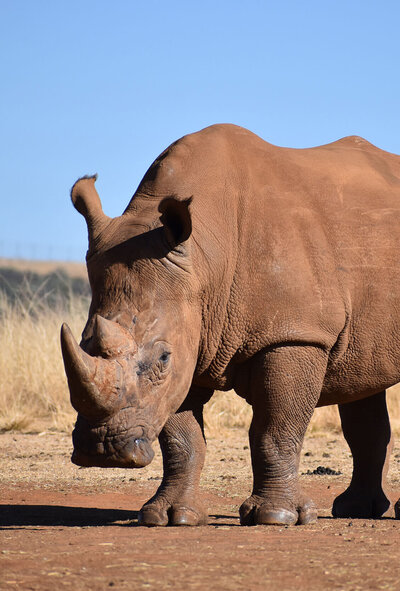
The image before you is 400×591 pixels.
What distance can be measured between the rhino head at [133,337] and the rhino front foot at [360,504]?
181cm

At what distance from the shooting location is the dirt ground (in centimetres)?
413

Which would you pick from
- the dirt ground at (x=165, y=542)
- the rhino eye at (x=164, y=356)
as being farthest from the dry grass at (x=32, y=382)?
the rhino eye at (x=164, y=356)

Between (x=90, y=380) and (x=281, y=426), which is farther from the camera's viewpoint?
(x=281, y=426)

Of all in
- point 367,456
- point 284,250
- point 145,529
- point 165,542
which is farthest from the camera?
point 367,456

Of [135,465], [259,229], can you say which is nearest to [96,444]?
[135,465]

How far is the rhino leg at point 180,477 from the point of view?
20.1 feet

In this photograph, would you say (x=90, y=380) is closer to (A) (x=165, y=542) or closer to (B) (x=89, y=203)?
(A) (x=165, y=542)

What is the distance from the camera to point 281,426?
596cm

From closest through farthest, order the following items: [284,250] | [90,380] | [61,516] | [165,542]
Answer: [90,380]
[165,542]
[284,250]
[61,516]

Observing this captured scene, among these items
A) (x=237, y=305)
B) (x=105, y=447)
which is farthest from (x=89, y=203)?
(x=105, y=447)

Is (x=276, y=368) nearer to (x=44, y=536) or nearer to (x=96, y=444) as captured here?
(x=96, y=444)

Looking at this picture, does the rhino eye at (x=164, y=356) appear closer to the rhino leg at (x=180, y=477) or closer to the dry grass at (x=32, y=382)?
the rhino leg at (x=180, y=477)

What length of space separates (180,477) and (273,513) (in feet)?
2.11

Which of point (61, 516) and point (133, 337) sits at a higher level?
point (133, 337)
